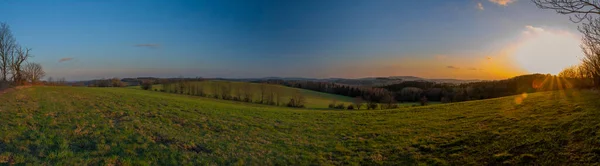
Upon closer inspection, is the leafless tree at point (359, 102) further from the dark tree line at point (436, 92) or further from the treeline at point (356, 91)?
the treeline at point (356, 91)

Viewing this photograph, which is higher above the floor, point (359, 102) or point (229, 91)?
point (229, 91)

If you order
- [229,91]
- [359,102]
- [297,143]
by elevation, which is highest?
[297,143]

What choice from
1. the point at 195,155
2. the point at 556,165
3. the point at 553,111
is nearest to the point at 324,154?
the point at 195,155

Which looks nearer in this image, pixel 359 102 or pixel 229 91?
pixel 359 102

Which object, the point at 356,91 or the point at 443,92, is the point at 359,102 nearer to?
the point at 356,91

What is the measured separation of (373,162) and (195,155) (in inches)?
246

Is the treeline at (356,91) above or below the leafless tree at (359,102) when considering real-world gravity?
above

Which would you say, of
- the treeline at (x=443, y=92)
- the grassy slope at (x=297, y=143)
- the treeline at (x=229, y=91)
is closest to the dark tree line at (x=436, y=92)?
the treeline at (x=443, y=92)

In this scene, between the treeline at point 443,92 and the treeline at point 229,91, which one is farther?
the treeline at point 229,91

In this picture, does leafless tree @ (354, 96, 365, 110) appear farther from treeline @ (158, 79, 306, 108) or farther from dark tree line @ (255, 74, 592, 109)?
treeline @ (158, 79, 306, 108)

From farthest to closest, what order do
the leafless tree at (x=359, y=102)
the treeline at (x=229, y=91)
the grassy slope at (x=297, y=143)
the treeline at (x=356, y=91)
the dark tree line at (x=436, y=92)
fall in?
the treeline at (x=356, y=91)
the treeline at (x=229, y=91)
the dark tree line at (x=436, y=92)
the leafless tree at (x=359, y=102)
the grassy slope at (x=297, y=143)

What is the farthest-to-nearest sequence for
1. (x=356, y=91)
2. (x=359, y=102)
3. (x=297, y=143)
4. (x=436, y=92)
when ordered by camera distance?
1. (x=356, y=91)
2. (x=436, y=92)
3. (x=359, y=102)
4. (x=297, y=143)

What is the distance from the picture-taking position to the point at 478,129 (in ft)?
37.5

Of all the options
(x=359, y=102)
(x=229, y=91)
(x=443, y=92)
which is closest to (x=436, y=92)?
(x=443, y=92)
